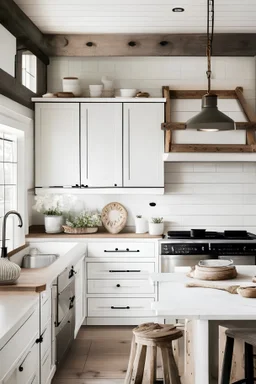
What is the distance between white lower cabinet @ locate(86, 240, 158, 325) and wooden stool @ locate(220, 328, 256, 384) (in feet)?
9.18

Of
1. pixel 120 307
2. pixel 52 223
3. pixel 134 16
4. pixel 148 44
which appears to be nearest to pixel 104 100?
pixel 148 44

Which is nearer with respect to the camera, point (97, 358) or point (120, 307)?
point (97, 358)

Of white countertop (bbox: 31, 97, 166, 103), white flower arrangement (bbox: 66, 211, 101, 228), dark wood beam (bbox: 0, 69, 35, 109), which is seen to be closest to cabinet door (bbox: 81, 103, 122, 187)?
white countertop (bbox: 31, 97, 166, 103)

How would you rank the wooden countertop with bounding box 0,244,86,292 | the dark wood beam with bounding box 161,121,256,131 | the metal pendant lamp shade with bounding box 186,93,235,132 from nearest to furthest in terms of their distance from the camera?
the wooden countertop with bounding box 0,244,86,292, the metal pendant lamp shade with bounding box 186,93,235,132, the dark wood beam with bounding box 161,121,256,131

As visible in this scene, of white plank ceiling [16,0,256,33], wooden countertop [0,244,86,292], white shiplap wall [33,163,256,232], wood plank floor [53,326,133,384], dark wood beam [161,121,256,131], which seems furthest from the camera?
white shiplap wall [33,163,256,232]

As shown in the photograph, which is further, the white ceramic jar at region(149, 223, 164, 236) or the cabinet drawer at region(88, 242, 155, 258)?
the white ceramic jar at region(149, 223, 164, 236)

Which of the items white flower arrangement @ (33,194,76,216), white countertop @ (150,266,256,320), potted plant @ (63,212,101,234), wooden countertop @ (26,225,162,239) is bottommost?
white countertop @ (150,266,256,320)

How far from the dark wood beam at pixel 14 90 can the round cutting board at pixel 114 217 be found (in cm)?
146

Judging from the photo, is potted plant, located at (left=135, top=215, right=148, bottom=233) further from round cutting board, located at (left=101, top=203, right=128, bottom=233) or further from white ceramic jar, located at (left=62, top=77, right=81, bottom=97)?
white ceramic jar, located at (left=62, top=77, right=81, bottom=97)

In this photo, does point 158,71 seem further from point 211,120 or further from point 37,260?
point 211,120

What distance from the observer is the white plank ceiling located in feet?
17.2

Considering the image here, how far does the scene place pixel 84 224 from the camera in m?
6.43

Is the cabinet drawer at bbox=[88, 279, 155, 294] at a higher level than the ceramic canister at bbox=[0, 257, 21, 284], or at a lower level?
lower

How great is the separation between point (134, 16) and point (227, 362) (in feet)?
12.2
